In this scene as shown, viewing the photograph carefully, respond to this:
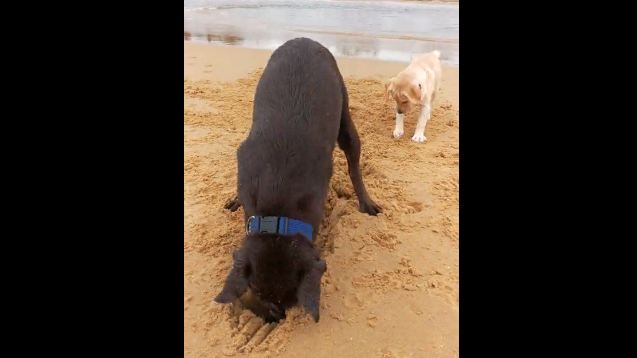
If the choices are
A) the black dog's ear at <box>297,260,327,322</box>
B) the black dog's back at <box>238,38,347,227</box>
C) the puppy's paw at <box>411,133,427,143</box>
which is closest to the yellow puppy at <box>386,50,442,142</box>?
the puppy's paw at <box>411,133,427,143</box>

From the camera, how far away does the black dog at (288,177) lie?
2.88m

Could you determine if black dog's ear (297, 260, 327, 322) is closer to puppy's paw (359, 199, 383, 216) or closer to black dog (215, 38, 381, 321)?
black dog (215, 38, 381, 321)

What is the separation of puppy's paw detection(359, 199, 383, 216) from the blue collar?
145 centimetres

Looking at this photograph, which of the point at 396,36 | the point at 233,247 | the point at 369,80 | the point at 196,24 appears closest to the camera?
the point at 233,247

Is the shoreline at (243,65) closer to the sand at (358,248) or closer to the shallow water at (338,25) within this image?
the shallow water at (338,25)

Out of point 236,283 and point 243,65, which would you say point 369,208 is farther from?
point 243,65

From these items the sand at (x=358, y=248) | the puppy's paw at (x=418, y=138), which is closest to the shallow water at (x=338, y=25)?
the puppy's paw at (x=418, y=138)

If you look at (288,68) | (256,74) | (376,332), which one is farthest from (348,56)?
(376,332)

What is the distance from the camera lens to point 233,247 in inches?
155

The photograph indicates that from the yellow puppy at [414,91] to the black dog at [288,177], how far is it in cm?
165

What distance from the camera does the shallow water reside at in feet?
32.5

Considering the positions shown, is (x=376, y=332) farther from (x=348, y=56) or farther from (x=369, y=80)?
(x=348, y=56)

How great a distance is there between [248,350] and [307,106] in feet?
6.31

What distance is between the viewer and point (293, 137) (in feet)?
11.3
